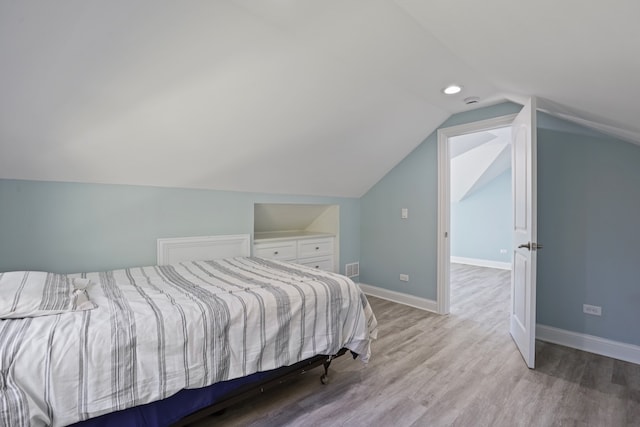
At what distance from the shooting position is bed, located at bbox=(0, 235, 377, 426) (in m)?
1.12

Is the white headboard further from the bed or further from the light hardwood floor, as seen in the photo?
the light hardwood floor

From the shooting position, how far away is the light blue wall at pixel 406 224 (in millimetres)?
3500

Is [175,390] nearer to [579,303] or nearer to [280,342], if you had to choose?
[280,342]

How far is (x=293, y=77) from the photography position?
2.07 meters

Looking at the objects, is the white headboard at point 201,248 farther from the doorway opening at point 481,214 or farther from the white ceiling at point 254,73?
the doorway opening at point 481,214

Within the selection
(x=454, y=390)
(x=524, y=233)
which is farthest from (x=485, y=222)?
(x=454, y=390)

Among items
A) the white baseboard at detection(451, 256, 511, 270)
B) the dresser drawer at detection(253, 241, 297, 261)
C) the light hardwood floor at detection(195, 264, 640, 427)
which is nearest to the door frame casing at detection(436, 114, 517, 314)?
the light hardwood floor at detection(195, 264, 640, 427)

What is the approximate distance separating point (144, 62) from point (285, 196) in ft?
6.76

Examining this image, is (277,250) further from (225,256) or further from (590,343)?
(590,343)

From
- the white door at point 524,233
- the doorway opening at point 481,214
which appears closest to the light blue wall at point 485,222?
the doorway opening at point 481,214

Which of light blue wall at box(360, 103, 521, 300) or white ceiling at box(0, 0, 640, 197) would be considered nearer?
white ceiling at box(0, 0, 640, 197)

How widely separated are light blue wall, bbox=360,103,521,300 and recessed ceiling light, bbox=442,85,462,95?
2.19 feet

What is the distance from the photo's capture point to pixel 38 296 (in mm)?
1426

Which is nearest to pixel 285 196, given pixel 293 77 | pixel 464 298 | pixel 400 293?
pixel 293 77
